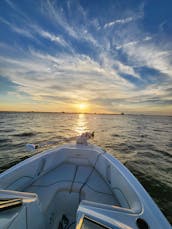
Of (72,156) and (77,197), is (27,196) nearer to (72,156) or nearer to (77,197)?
(77,197)

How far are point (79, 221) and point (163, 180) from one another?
4.63 meters

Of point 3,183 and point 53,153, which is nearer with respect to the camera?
point 3,183

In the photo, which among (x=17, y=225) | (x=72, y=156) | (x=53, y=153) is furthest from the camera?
(x=72, y=156)

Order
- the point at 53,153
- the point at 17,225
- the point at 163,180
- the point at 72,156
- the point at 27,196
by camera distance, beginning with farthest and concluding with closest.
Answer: the point at 163,180
the point at 72,156
the point at 53,153
the point at 27,196
the point at 17,225

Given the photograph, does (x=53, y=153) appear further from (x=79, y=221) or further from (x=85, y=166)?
(x=79, y=221)

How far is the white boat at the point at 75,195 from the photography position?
1.17m

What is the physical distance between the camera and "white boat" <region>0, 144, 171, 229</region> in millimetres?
1170

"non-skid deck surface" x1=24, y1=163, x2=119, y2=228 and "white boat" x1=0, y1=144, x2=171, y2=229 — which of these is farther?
"non-skid deck surface" x1=24, y1=163, x2=119, y2=228

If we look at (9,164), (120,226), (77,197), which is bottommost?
(9,164)

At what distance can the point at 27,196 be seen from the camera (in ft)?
4.66

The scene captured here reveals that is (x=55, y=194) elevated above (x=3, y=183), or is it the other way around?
(x=3, y=183)

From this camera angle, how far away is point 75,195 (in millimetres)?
2443

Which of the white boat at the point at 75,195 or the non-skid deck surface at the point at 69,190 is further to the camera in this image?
the non-skid deck surface at the point at 69,190

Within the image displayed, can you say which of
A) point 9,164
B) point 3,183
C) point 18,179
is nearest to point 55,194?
point 18,179
